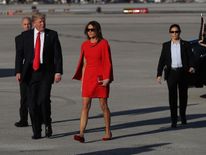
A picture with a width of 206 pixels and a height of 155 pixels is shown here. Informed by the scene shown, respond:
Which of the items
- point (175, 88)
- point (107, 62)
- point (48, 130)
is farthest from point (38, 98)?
point (175, 88)

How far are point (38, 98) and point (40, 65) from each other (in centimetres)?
49

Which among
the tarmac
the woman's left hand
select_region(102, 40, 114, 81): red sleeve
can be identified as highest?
select_region(102, 40, 114, 81): red sleeve

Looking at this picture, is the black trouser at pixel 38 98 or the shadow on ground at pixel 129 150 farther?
the black trouser at pixel 38 98

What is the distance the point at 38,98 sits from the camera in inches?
447

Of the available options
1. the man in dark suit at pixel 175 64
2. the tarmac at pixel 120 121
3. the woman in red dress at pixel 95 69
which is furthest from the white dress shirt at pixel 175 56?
the woman in red dress at pixel 95 69

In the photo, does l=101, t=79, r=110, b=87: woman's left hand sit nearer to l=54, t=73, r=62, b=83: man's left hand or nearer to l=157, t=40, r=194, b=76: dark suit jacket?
l=54, t=73, r=62, b=83: man's left hand

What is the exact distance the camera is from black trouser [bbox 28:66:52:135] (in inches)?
442

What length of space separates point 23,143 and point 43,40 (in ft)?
4.84

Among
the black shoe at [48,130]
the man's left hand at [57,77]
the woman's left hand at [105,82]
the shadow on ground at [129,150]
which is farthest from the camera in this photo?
the black shoe at [48,130]

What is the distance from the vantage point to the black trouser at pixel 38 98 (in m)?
11.2

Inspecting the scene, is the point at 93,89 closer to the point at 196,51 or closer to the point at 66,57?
the point at 196,51

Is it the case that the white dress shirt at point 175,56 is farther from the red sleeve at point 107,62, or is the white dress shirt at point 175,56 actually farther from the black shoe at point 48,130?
the black shoe at point 48,130

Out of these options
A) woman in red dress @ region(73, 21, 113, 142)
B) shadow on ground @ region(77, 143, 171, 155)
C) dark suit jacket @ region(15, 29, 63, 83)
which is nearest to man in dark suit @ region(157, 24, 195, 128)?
woman in red dress @ region(73, 21, 113, 142)

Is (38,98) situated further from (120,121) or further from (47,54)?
(120,121)
